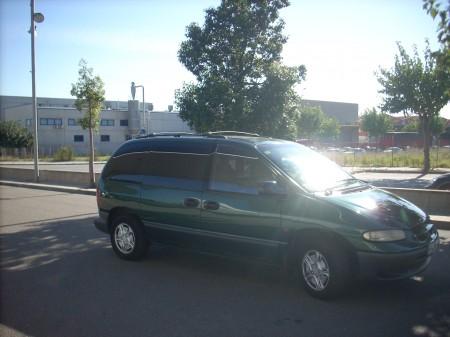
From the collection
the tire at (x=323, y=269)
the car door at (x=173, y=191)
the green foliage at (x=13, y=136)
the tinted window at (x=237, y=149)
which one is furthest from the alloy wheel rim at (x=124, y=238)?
the green foliage at (x=13, y=136)

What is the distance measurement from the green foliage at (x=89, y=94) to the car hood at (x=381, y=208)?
1544 centimetres

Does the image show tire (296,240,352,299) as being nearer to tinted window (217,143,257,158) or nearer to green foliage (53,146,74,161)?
tinted window (217,143,257,158)

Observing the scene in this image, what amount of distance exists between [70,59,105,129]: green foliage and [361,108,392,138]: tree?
199ft

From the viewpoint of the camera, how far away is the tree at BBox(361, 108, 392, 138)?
238ft

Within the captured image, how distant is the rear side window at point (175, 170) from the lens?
6336mm

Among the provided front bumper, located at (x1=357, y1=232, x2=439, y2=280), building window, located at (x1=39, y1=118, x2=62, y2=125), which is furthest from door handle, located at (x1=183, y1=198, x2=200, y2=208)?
building window, located at (x1=39, y1=118, x2=62, y2=125)

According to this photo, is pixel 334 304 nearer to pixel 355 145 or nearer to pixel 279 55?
pixel 279 55

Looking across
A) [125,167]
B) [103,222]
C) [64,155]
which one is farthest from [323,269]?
[64,155]

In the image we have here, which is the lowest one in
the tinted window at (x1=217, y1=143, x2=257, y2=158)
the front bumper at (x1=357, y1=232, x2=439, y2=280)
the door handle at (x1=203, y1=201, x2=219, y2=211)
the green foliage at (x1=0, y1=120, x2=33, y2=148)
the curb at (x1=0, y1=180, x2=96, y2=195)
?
the curb at (x1=0, y1=180, x2=96, y2=195)

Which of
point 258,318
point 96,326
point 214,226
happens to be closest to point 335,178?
point 214,226

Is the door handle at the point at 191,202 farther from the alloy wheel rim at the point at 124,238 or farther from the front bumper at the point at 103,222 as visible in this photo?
the front bumper at the point at 103,222

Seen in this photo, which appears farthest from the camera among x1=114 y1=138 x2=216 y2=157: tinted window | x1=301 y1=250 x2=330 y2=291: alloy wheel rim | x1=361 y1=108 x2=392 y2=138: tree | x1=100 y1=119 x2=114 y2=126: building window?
x1=361 y1=108 x2=392 y2=138: tree

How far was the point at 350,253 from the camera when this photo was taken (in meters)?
5.07

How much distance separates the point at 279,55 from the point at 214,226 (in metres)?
8.01
